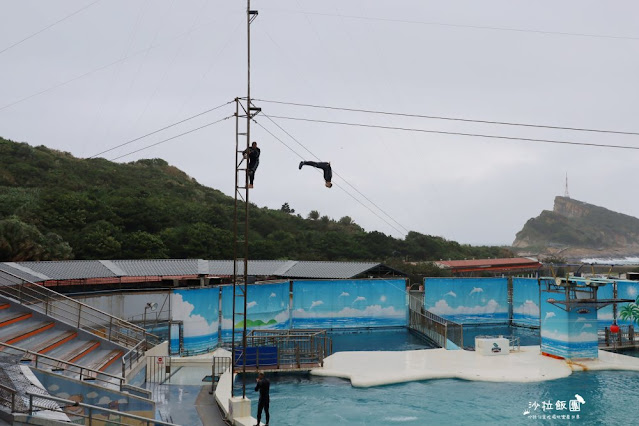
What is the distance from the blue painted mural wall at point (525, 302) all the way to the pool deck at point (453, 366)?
5886mm

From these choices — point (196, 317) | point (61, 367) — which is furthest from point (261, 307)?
point (61, 367)

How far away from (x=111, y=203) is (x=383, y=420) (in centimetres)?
4395

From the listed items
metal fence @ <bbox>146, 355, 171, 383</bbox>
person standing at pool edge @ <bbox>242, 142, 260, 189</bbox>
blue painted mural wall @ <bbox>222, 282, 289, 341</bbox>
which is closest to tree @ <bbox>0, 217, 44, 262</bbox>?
blue painted mural wall @ <bbox>222, 282, 289, 341</bbox>

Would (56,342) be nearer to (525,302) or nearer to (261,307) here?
(261,307)

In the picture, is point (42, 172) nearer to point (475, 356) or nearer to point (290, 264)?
point (290, 264)

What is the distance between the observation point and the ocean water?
14.5 m

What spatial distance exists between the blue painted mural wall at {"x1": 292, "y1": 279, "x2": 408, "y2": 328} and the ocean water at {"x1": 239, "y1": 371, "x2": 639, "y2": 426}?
27.9 ft

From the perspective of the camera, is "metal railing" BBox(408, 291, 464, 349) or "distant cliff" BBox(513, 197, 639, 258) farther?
"distant cliff" BBox(513, 197, 639, 258)

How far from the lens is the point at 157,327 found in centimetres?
2612

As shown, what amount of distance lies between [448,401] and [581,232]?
166068 millimetres

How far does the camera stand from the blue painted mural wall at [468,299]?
29719 millimetres

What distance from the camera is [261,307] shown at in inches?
979

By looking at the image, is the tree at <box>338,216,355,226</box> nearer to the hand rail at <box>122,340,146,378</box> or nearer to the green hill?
the green hill

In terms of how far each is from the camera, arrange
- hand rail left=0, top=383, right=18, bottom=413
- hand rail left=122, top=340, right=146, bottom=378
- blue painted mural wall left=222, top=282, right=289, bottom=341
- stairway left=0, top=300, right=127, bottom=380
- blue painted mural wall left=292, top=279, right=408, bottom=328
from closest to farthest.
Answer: hand rail left=0, top=383, right=18, bottom=413
stairway left=0, top=300, right=127, bottom=380
hand rail left=122, top=340, right=146, bottom=378
blue painted mural wall left=222, top=282, right=289, bottom=341
blue painted mural wall left=292, top=279, right=408, bottom=328
